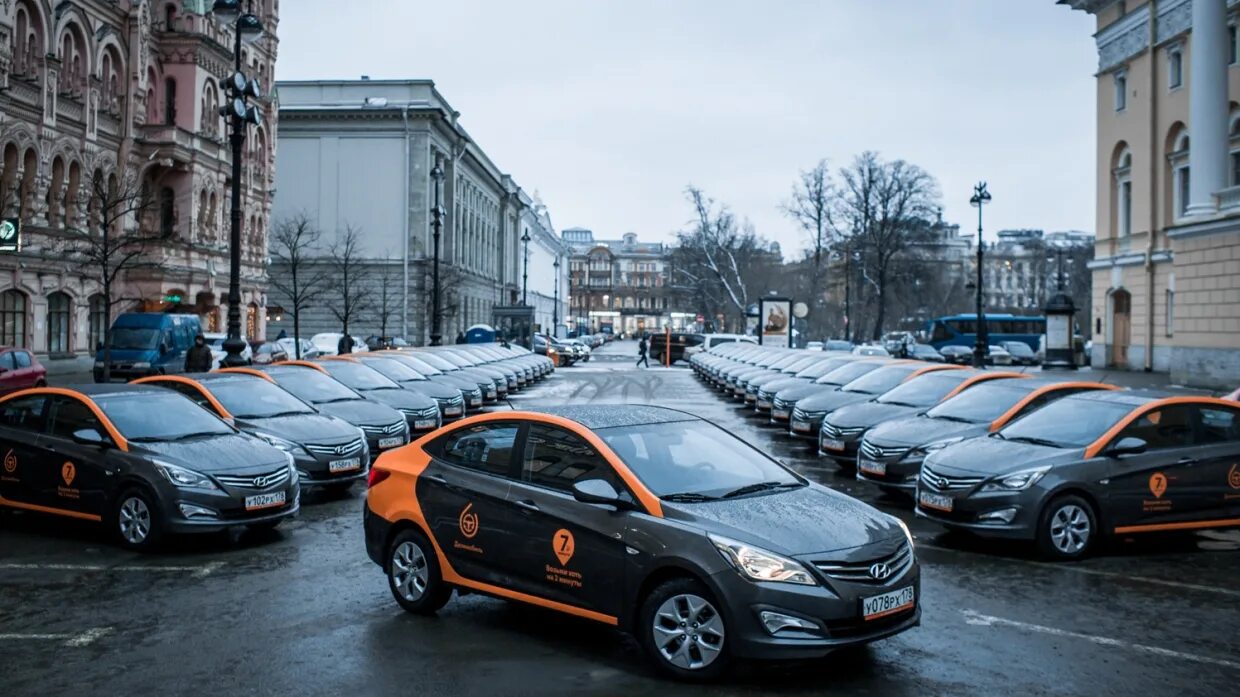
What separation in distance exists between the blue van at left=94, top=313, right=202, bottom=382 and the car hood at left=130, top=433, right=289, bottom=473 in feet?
81.2

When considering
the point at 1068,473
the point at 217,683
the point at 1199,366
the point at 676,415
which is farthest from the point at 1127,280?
the point at 217,683

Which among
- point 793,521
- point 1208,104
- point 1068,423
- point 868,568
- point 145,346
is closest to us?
point 868,568

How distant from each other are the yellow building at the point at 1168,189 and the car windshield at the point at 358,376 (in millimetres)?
23757

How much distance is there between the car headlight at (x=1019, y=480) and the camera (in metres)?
9.75

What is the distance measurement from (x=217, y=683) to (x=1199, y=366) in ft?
106

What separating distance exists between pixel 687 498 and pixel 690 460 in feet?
1.89

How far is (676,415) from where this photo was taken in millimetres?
7898

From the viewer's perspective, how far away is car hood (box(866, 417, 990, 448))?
12.7 metres

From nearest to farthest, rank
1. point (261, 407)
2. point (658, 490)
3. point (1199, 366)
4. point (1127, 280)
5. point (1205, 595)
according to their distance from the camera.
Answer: point (658, 490) → point (1205, 595) → point (261, 407) → point (1199, 366) → point (1127, 280)

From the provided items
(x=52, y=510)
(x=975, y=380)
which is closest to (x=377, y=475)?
Answer: (x=52, y=510)

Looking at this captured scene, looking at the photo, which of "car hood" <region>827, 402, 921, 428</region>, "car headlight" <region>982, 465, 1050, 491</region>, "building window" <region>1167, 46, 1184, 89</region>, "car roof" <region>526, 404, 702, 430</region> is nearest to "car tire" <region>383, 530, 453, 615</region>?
"car roof" <region>526, 404, 702, 430</region>

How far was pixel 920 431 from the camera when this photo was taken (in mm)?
13094

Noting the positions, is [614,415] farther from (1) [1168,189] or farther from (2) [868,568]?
(1) [1168,189]

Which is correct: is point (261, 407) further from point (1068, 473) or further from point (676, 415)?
point (1068, 473)
